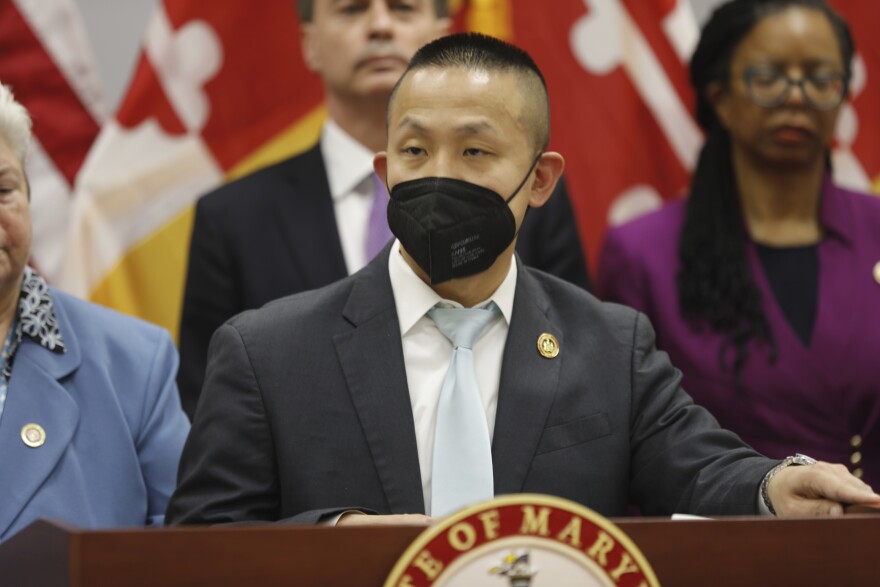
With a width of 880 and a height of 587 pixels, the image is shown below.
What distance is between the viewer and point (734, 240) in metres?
3.78

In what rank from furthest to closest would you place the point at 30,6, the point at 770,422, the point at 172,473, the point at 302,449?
the point at 30,6 < the point at 770,422 < the point at 172,473 < the point at 302,449

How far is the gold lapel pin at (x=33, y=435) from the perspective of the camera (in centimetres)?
271

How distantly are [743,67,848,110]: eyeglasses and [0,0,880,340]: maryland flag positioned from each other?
0.75 meters

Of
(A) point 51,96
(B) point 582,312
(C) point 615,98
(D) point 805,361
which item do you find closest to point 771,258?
(D) point 805,361

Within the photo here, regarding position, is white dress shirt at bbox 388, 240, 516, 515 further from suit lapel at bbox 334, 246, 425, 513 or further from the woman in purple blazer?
the woman in purple blazer

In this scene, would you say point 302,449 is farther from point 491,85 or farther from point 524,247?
point 524,247

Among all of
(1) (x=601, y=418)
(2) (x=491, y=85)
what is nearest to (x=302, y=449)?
(1) (x=601, y=418)

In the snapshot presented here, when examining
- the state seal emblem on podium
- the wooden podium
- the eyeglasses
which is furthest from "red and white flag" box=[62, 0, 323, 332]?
the state seal emblem on podium

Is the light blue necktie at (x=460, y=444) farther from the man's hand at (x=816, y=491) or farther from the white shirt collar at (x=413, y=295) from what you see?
the man's hand at (x=816, y=491)

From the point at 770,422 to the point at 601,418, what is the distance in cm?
115

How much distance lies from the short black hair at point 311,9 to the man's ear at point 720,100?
0.78 m

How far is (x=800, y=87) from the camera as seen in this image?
3762 mm

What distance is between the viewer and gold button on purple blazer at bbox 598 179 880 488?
3.51m

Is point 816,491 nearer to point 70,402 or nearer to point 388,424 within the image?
point 388,424
